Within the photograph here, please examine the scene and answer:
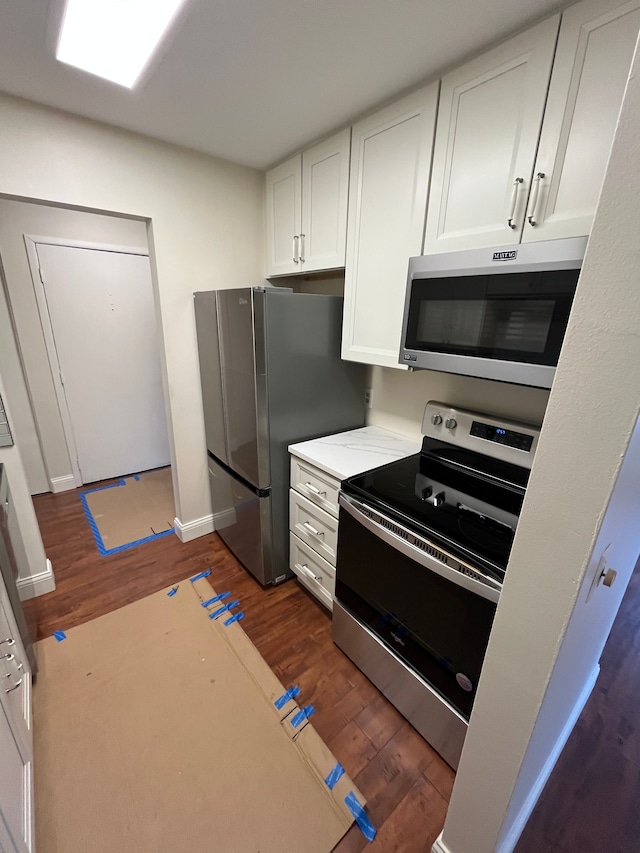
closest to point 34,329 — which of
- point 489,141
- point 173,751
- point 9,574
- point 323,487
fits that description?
point 9,574

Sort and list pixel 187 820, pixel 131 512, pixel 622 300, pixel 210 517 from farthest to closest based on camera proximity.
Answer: pixel 131 512 < pixel 210 517 < pixel 187 820 < pixel 622 300

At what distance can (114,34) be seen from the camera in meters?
1.12

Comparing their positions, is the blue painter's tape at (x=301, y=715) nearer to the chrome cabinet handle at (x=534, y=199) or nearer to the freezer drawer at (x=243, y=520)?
the freezer drawer at (x=243, y=520)

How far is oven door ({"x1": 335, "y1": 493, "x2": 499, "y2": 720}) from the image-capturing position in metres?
1.06

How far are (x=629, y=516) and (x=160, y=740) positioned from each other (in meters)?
1.73

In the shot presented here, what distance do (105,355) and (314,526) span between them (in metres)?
2.56

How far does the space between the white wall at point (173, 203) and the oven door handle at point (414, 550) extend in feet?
4.38

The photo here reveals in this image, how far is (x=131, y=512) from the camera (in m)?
2.81

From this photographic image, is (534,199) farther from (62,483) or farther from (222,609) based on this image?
(62,483)

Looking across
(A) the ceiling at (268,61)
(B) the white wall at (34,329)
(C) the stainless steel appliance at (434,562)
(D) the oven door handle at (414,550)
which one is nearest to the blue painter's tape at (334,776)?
(C) the stainless steel appliance at (434,562)

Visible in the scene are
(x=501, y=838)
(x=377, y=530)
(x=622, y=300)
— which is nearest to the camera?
(x=622, y=300)

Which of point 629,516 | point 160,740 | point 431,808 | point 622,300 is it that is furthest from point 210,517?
A: point 622,300

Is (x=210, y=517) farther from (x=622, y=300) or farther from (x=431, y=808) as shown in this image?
(x=622, y=300)

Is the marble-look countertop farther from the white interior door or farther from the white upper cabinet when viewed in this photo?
the white interior door
